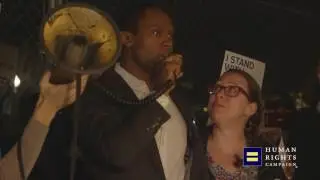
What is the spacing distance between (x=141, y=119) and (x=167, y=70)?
0.14 m

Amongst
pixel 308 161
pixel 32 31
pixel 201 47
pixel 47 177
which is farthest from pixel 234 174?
pixel 32 31

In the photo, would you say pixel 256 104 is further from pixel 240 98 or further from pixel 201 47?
pixel 201 47

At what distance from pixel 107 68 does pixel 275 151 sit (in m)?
0.68

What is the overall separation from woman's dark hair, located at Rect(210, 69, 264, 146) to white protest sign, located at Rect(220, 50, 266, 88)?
0.06m

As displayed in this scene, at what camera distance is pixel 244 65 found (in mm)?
1708

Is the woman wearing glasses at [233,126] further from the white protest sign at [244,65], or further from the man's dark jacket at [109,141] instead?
the man's dark jacket at [109,141]

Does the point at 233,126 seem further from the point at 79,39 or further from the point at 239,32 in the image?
the point at 79,39

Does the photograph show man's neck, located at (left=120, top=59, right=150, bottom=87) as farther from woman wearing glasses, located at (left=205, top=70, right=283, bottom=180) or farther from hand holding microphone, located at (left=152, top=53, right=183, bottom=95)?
woman wearing glasses, located at (left=205, top=70, right=283, bottom=180)

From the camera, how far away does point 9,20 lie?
150 cm

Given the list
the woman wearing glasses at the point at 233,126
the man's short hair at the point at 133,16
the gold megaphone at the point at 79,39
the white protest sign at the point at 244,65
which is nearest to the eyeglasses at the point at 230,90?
the woman wearing glasses at the point at 233,126

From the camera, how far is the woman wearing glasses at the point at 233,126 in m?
1.55

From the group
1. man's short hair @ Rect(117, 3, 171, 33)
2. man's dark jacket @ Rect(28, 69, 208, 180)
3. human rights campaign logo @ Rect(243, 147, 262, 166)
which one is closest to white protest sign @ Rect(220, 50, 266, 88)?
human rights campaign logo @ Rect(243, 147, 262, 166)

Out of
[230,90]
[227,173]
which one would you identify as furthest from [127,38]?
[227,173]

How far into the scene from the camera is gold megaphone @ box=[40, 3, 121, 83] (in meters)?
1.15
